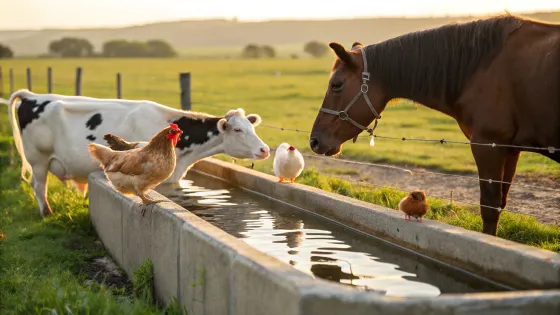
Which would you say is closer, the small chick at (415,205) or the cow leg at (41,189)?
the small chick at (415,205)

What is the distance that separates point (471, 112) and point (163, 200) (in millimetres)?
2535

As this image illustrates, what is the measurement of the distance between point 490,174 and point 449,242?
100cm

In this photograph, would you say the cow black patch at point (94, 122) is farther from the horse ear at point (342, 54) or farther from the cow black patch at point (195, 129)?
the horse ear at point (342, 54)

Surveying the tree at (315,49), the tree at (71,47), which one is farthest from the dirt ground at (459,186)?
the tree at (315,49)

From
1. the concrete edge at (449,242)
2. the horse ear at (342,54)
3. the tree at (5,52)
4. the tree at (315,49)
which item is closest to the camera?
the concrete edge at (449,242)

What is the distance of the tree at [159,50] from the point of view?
90.9 m

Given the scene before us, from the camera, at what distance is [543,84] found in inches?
218

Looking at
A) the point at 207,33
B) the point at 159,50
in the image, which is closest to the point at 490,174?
the point at 159,50

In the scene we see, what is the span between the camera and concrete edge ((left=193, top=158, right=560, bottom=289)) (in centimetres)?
421

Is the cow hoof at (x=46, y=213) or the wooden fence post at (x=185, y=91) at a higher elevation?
the wooden fence post at (x=185, y=91)

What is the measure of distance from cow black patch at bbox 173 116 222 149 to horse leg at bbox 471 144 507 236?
3.78 metres

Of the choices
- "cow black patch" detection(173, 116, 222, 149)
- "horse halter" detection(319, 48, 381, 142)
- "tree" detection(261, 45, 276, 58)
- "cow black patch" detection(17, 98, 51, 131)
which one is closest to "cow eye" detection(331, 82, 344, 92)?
"horse halter" detection(319, 48, 381, 142)

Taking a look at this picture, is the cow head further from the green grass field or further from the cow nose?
the green grass field

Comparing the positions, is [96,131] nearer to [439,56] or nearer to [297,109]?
[439,56]
